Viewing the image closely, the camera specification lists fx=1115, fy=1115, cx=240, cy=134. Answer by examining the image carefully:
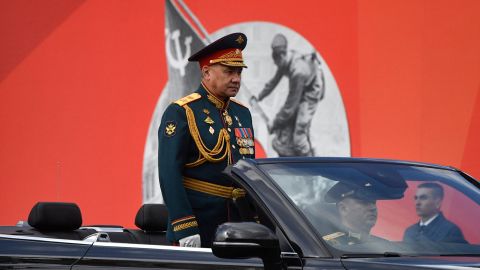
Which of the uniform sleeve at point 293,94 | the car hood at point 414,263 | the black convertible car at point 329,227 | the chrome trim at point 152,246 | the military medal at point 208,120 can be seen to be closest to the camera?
the car hood at point 414,263

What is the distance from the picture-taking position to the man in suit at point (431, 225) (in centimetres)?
322

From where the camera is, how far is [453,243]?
10.6 feet

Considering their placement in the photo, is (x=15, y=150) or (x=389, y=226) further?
(x=15, y=150)

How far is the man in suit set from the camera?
322 centimetres

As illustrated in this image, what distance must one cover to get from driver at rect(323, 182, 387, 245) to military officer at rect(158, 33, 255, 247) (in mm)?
→ 510

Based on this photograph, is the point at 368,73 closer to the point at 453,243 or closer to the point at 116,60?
the point at 116,60

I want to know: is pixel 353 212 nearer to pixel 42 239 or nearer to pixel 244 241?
pixel 244 241

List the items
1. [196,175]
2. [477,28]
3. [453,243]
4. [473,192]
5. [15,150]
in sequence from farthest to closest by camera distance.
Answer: [477,28]
[15,150]
[196,175]
[473,192]
[453,243]

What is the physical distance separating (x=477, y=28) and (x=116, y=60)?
262 cm

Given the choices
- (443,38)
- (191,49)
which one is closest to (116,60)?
(191,49)

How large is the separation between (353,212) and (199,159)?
107 cm

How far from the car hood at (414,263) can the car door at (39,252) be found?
1.04 m

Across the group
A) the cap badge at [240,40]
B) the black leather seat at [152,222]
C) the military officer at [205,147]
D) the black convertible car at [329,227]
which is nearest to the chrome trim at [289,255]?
the black convertible car at [329,227]

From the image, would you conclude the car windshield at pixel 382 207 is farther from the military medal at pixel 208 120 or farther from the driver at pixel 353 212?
the military medal at pixel 208 120
